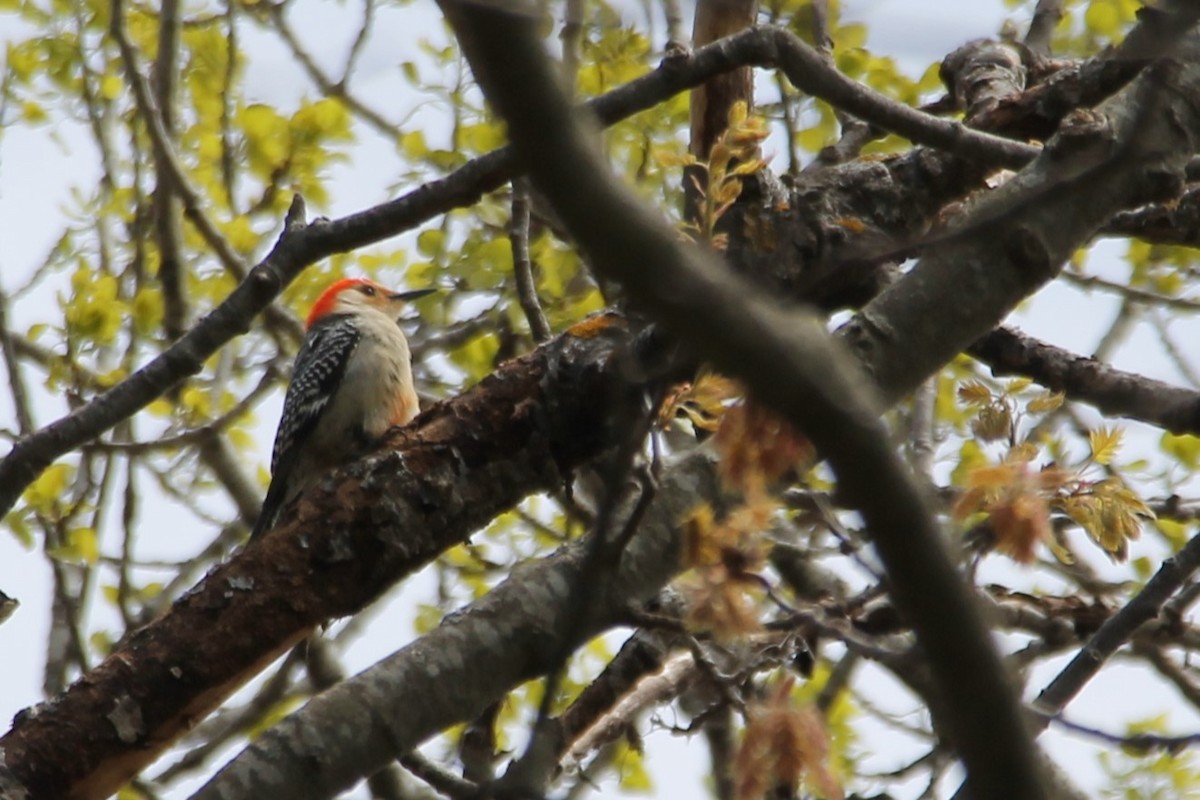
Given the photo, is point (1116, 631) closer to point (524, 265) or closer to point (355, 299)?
point (524, 265)

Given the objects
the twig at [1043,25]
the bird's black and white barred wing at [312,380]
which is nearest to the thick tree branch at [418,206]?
the twig at [1043,25]

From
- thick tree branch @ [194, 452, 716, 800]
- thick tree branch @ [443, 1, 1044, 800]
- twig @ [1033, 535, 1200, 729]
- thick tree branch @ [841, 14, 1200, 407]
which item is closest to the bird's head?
thick tree branch @ [194, 452, 716, 800]

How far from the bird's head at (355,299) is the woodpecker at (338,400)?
0.92 meters

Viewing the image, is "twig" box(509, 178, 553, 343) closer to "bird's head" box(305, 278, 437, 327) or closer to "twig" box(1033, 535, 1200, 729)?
"twig" box(1033, 535, 1200, 729)

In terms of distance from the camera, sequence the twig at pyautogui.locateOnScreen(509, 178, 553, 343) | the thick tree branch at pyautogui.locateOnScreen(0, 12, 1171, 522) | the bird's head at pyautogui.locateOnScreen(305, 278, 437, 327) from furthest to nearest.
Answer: the bird's head at pyautogui.locateOnScreen(305, 278, 437, 327)
the twig at pyautogui.locateOnScreen(509, 178, 553, 343)
the thick tree branch at pyautogui.locateOnScreen(0, 12, 1171, 522)

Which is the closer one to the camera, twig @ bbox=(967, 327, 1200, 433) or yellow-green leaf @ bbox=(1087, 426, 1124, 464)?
yellow-green leaf @ bbox=(1087, 426, 1124, 464)

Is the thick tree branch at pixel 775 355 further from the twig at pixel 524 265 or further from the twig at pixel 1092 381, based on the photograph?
the twig at pixel 524 265

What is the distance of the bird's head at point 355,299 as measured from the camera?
30.5 feet


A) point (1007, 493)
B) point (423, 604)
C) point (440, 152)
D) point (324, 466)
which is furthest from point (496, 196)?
point (1007, 493)

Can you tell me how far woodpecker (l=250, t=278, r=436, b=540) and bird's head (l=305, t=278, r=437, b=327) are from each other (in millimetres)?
916

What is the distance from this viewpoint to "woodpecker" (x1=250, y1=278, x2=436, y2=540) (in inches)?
303

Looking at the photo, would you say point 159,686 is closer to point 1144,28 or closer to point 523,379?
point 523,379

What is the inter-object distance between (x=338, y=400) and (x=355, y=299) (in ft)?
5.38

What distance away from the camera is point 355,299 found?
9.35 m
